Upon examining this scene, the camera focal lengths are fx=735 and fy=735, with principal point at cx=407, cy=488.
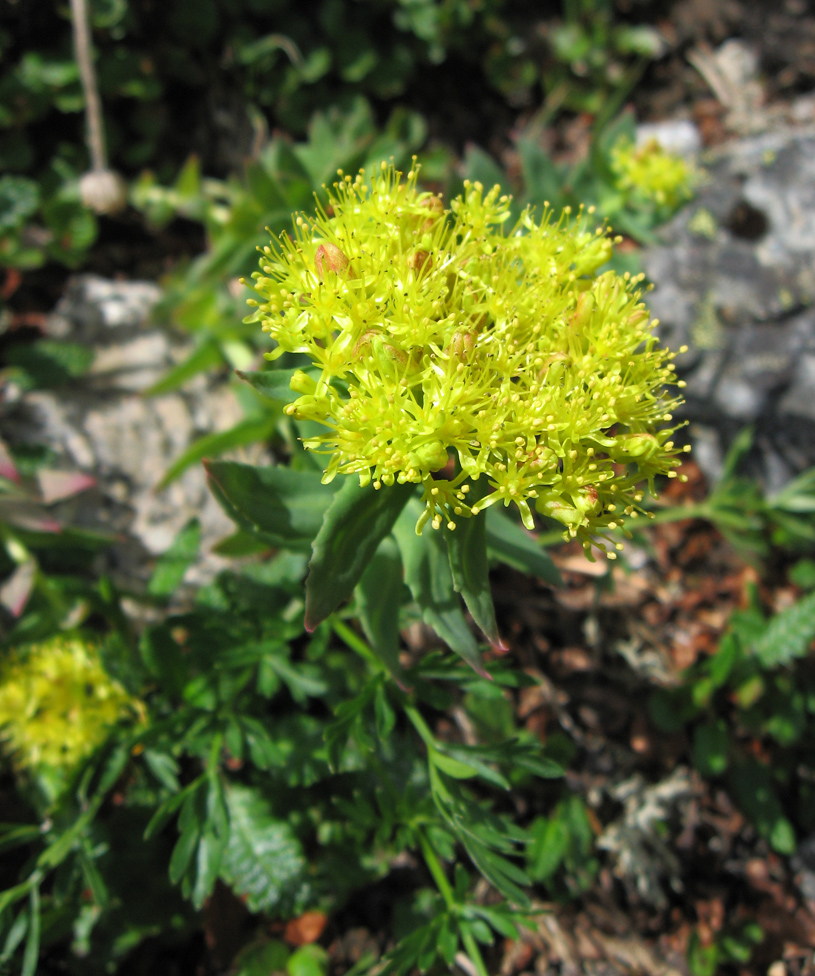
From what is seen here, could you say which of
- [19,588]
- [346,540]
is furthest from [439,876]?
[19,588]

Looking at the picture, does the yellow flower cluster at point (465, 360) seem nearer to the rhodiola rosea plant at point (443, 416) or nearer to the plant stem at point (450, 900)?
the rhodiola rosea plant at point (443, 416)

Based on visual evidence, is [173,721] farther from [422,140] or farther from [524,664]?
[422,140]

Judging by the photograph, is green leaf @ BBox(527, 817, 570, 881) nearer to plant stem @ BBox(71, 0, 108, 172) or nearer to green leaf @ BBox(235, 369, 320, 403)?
green leaf @ BBox(235, 369, 320, 403)

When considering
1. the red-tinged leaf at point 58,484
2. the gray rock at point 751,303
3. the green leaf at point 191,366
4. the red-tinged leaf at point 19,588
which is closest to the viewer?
the red-tinged leaf at point 19,588

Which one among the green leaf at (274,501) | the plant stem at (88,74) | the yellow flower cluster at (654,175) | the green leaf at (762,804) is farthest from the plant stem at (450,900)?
the plant stem at (88,74)

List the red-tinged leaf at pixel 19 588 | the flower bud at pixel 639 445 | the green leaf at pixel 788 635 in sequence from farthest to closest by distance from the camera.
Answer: the green leaf at pixel 788 635, the red-tinged leaf at pixel 19 588, the flower bud at pixel 639 445

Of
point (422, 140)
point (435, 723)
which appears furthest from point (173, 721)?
point (422, 140)
